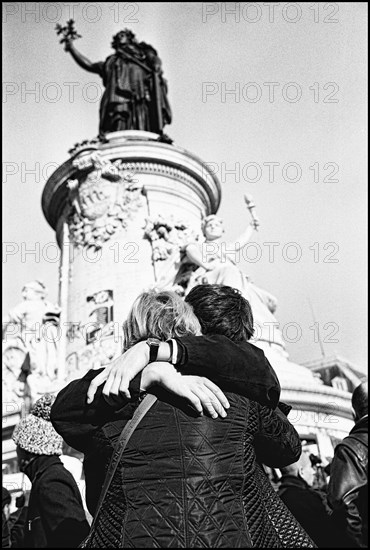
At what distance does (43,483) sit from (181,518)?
3.80 feet

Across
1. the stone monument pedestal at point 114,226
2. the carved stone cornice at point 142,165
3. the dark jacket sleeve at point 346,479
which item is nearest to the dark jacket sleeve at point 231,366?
the dark jacket sleeve at point 346,479

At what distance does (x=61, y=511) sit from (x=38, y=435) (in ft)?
1.23

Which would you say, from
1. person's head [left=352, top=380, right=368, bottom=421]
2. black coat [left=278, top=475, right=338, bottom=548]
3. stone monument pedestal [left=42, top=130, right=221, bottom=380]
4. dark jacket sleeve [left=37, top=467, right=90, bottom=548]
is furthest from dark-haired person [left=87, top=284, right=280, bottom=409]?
stone monument pedestal [left=42, top=130, right=221, bottom=380]

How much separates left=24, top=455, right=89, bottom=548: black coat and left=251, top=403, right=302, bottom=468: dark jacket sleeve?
0.93 m

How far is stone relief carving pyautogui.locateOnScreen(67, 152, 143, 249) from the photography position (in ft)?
35.9

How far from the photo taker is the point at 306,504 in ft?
11.4

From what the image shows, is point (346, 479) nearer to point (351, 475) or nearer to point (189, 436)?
point (351, 475)

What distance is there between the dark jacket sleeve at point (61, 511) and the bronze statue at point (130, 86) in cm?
1123

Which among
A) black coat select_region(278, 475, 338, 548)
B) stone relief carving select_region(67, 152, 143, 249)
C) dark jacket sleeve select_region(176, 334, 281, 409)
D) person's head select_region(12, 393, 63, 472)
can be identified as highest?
stone relief carving select_region(67, 152, 143, 249)

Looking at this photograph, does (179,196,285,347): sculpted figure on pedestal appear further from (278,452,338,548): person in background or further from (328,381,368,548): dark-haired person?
(328,381,368,548): dark-haired person

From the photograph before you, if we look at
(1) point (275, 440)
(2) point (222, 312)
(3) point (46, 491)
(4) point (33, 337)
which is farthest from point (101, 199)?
(1) point (275, 440)

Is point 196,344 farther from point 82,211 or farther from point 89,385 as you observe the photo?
point 82,211

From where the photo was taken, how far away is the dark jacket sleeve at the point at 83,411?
83.1 inches

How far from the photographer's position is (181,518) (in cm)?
191
